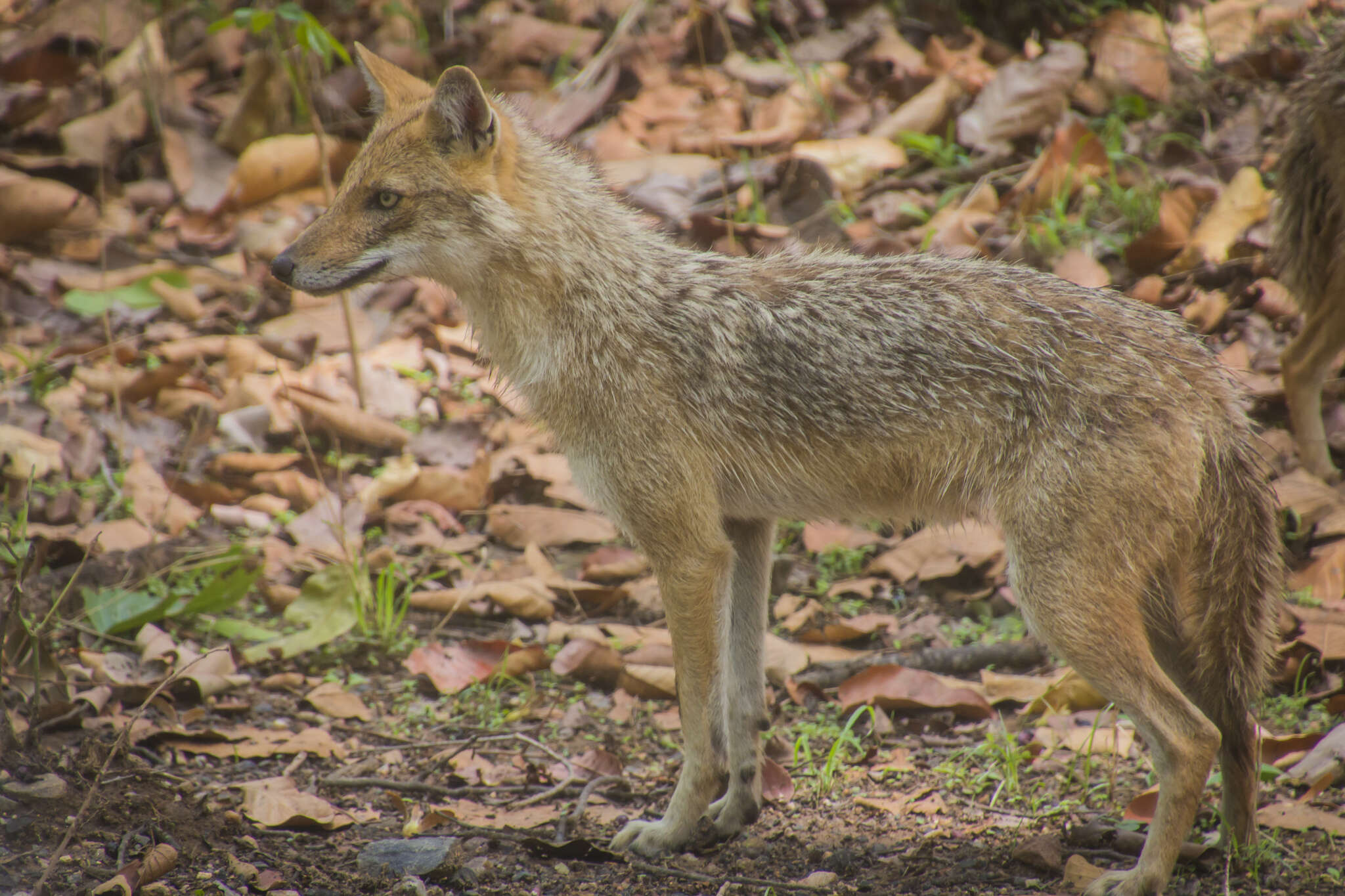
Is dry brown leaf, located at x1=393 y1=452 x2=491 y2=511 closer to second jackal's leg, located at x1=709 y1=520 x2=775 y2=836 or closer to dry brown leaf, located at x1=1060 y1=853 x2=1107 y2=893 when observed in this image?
second jackal's leg, located at x1=709 y1=520 x2=775 y2=836

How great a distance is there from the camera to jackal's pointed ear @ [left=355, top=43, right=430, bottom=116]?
487 cm

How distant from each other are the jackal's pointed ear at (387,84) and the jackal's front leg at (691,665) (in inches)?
84.0

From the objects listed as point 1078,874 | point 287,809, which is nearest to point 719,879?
point 1078,874

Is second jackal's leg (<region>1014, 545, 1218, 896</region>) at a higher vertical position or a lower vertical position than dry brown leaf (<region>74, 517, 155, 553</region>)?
higher

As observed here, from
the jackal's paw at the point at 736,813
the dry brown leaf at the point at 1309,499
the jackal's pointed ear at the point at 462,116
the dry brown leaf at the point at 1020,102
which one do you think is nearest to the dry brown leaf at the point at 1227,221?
the dry brown leaf at the point at 1020,102

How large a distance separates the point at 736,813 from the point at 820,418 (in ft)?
5.09

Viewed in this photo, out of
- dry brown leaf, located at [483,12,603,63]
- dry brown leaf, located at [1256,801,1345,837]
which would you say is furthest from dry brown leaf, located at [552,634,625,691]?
Result: dry brown leaf, located at [483,12,603,63]

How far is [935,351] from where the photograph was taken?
164 inches

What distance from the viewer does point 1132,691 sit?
3787 millimetres

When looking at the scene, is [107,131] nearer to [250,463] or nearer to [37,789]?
[250,463]

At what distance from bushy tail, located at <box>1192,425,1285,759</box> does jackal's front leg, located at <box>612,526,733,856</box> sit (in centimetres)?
168

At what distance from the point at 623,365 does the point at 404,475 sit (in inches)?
104

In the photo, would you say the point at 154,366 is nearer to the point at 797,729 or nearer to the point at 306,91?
the point at 306,91

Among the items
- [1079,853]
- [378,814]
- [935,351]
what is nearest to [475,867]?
[378,814]
